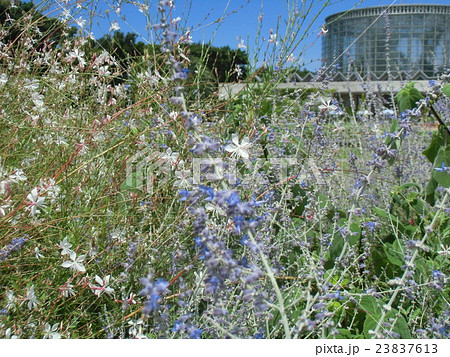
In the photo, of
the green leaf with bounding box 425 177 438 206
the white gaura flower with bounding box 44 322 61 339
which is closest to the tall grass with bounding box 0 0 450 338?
the white gaura flower with bounding box 44 322 61 339

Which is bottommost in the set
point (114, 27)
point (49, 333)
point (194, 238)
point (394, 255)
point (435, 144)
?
point (49, 333)

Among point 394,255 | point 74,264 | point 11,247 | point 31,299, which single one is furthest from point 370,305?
point 11,247

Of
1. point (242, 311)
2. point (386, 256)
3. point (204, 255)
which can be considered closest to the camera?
point (204, 255)

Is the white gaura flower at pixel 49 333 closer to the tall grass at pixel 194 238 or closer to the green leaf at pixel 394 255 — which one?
the tall grass at pixel 194 238

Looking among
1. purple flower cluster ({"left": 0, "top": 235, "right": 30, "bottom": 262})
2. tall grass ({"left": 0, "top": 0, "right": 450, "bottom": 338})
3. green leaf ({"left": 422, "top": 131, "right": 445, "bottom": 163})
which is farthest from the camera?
green leaf ({"left": 422, "top": 131, "right": 445, "bottom": 163})

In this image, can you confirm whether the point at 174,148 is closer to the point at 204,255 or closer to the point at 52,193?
the point at 52,193

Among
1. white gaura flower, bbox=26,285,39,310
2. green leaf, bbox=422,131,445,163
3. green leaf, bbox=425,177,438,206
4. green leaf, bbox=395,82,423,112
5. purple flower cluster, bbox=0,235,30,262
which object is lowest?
white gaura flower, bbox=26,285,39,310

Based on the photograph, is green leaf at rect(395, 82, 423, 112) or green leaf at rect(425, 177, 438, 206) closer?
green leaf at rect(395, 82, 423, 112)

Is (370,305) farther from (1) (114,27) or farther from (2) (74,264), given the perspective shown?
(1) (114,27)

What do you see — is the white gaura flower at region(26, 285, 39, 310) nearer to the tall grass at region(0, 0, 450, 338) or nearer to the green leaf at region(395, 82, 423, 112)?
the tall grass at region(0, 0, 450, 338)

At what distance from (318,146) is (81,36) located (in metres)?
1.76

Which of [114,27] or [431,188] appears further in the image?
[114,27]

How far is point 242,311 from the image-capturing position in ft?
4.45
